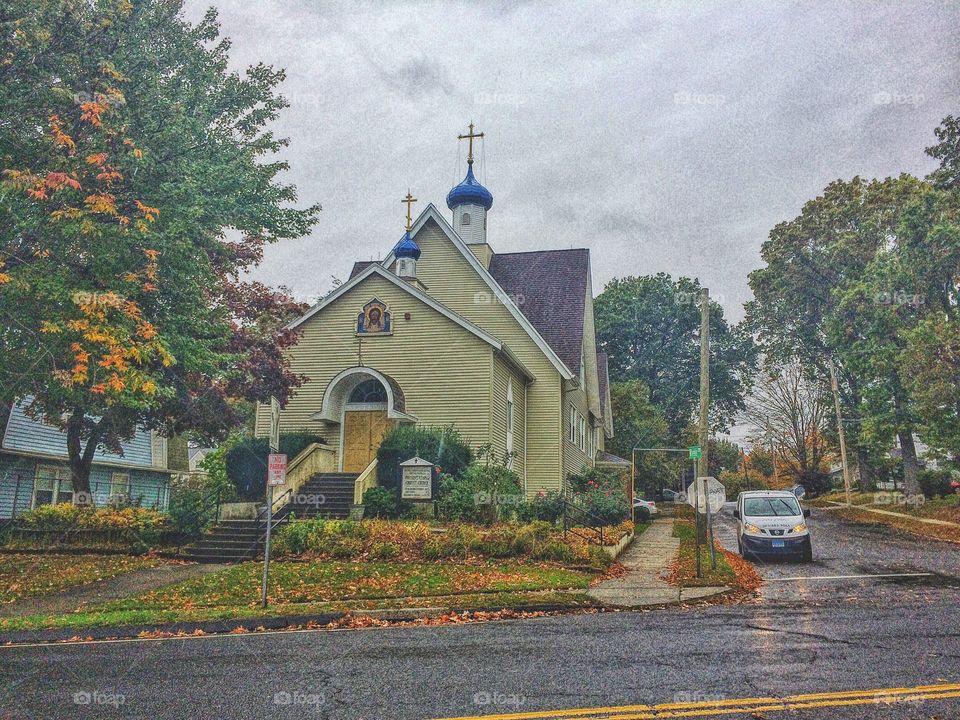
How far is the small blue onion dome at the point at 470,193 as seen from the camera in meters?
31.8

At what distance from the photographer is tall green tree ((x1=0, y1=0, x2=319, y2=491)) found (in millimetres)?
14148

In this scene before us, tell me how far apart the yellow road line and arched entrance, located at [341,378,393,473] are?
16.7 m

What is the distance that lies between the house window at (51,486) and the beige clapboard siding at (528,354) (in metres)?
16.2

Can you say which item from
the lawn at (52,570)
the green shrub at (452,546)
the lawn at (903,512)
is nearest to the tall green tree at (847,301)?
the lawn at (903,512)

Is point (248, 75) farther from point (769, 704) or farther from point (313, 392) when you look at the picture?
point (769, 704)

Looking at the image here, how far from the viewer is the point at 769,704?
6.14m

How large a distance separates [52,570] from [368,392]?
10.2m

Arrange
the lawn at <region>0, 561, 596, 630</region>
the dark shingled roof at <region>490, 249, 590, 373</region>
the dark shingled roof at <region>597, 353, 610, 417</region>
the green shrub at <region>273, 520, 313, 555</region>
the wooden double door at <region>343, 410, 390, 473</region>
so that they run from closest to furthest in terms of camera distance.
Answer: the lawn at <region>0, 561, 596, 630</region> → the green shrub at <region>273, 520, 313, 555</region> → the wooden double door at <region>343, 410, 390, 473</region> → the dark shingled roof at <region>490, 249, 590, 373</region> → the dark shingled roof at <region>597, 353, 610, 417</region>

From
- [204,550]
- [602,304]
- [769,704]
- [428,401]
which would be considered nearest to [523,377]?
[428,401]

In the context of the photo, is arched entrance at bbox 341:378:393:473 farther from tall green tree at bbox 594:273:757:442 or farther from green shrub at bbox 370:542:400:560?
tall green tree at bbox 594:273:757:442

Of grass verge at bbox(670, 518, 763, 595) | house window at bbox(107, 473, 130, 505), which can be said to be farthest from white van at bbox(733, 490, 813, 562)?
house window at bbox(107, 473, 130, 505)

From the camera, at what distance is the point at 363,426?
74.9 ft

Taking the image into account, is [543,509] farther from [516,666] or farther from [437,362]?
[516,666]

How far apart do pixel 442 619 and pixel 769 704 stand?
19.3ft
